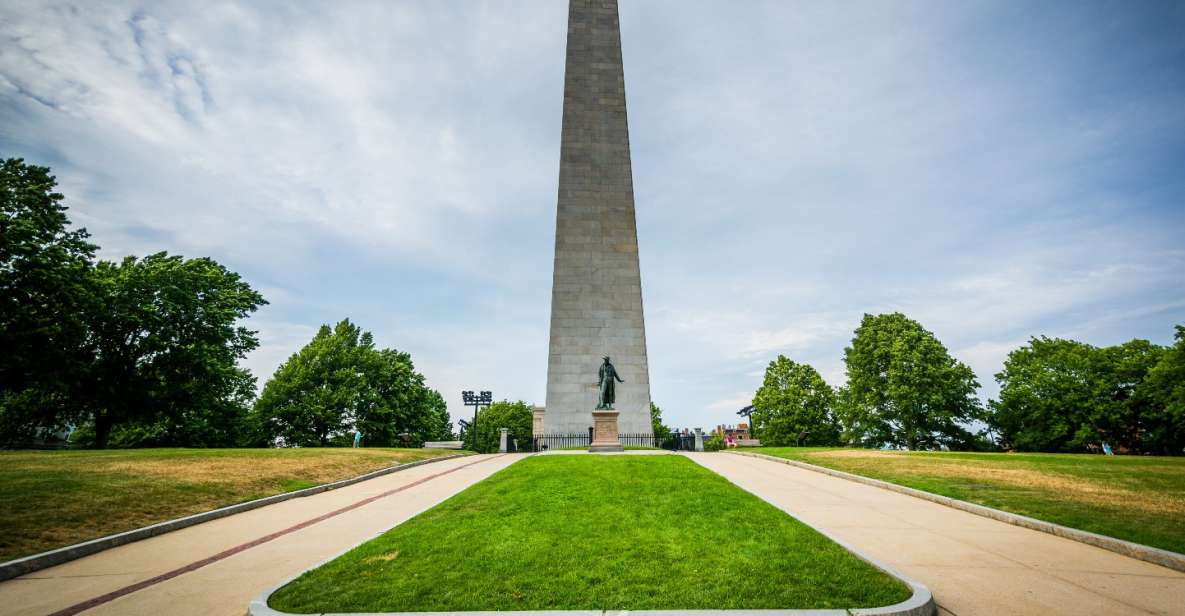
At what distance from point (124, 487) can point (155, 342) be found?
79.2 ft

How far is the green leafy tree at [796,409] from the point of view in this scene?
1898 inches

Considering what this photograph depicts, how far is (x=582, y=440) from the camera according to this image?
3441 centimetres

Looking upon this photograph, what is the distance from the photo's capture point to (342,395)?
1788 inches

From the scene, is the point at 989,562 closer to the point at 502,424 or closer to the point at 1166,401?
the point at 1166,401

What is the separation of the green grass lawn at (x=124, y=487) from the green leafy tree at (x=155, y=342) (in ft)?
49.0

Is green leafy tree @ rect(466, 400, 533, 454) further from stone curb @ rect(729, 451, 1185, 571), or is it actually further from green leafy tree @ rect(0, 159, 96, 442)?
stone curb @ rect(729, 451, 1185, 571)

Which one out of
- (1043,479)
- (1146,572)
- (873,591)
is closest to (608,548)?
(873,591)

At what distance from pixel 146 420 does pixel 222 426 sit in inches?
362

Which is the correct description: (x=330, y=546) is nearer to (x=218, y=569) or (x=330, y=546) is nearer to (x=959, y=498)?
(x=218, y=569)

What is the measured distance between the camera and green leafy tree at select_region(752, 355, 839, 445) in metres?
48.2

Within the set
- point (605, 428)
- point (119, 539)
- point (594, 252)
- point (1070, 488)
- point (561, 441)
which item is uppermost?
point (594, 252)

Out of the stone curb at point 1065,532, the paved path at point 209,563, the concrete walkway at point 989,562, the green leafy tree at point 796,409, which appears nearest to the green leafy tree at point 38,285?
the paved path at point 209,563

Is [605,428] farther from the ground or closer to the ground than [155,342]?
closer to the ground

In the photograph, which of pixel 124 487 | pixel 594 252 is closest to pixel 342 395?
pixel 594 252
